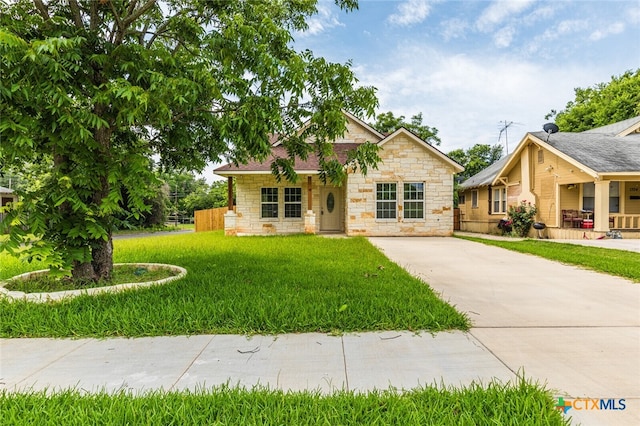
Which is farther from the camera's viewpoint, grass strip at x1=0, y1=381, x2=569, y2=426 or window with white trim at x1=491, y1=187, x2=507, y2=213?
window with white trim at x1=491, y1=187, x2=507, y2=213

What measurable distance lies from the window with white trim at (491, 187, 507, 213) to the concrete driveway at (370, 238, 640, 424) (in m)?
11.8

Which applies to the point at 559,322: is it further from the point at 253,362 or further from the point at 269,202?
the point at 269,202

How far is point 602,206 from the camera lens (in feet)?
41.5

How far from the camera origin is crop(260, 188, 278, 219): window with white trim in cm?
1538

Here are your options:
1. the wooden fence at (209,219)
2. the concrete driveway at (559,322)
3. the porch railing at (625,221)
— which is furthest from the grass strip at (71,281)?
the porch railing at (625,221)

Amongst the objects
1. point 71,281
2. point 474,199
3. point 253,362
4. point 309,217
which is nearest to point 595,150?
point 474,199

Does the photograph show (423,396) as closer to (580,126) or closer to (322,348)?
(322,348)

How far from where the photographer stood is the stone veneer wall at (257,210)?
15203 mm

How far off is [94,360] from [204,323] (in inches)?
40.8

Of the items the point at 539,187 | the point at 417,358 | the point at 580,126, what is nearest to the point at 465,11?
the point at 539,187

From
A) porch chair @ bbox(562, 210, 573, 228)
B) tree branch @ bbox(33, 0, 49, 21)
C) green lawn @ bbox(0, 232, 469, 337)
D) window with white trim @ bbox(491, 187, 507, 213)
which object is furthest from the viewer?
window with white trim @ bbox(491, 187, 507, 213)

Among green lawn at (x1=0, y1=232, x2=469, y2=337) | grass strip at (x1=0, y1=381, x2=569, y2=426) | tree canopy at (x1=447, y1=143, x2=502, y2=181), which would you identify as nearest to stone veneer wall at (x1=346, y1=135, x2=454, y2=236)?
green lawn at (x1=0, y1=232, x2=469, y2=337)

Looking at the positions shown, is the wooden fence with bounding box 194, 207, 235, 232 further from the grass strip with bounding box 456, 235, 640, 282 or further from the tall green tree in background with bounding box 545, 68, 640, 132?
the tall green tree in background with bounding box 545, 68, 640, 132

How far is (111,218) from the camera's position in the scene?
4711mm
